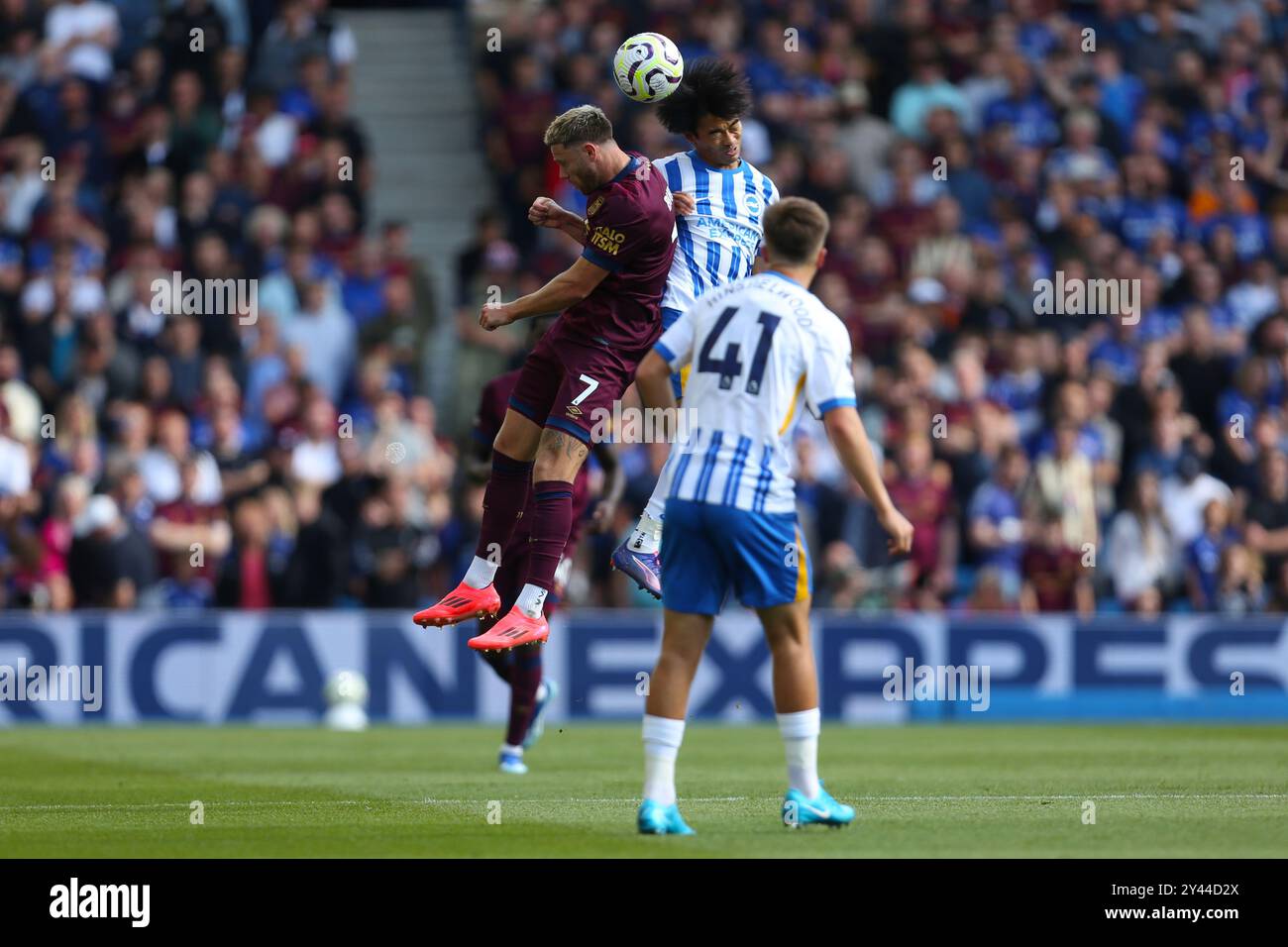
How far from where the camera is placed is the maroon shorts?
35.9ft

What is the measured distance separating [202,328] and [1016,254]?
8.12 m

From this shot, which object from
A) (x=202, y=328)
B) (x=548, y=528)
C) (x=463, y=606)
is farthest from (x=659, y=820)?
(x=202, y=328)

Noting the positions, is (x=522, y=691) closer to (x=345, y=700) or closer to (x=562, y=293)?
(x=562, y=293)

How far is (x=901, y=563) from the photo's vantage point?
19.6 metres

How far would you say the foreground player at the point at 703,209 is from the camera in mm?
11211

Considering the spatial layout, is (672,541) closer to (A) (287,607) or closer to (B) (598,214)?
(B) (598,214)

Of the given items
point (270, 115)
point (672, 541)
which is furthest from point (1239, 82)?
point (672, 541)

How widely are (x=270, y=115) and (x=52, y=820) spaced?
13.2 metres
